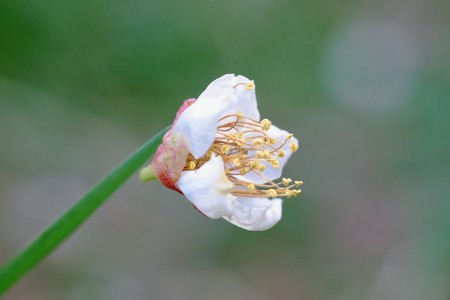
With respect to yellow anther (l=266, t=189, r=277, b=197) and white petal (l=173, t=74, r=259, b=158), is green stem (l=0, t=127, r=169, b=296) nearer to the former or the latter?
white petal (l=173, t=74, r=259, b=158)

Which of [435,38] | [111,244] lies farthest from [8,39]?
[435,38]

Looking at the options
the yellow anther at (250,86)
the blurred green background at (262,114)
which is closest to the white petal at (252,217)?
the yellow anther at (250,86)

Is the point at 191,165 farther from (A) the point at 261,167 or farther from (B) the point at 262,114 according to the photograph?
(B) the point at 262,114

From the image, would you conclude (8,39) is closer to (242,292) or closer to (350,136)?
(242,292)

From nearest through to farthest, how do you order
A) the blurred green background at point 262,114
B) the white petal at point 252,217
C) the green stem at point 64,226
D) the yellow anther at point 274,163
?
1. the green stem at point 64,226
2. the white petal at point 252,217
3. the yellow anther at point 274,163
4. the blurred green background at point 262,114

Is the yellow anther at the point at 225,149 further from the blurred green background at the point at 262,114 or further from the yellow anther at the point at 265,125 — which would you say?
the blurred green background at the point at 262,114

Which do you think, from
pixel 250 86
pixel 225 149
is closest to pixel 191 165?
pixel 225 149
